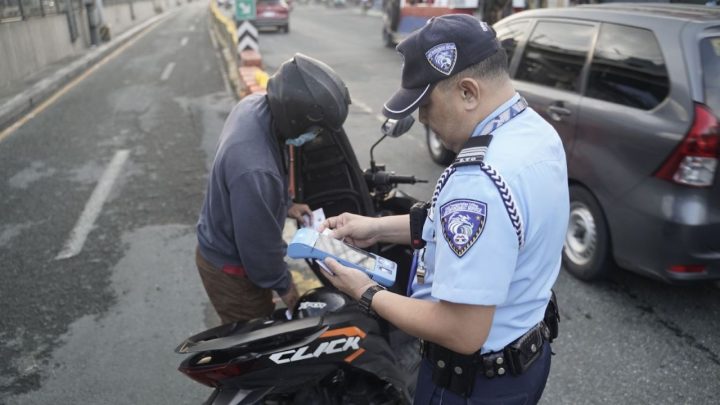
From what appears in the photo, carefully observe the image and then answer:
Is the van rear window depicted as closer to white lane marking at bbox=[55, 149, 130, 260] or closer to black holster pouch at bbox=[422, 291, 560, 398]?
black holster pouch at bbox=[422, 291, 560, 398]

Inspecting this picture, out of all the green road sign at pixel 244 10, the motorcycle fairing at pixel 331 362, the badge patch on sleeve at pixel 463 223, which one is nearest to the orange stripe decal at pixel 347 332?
the motorcycle fairing at pixel 331 362

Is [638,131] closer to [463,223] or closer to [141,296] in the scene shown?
[463,223]

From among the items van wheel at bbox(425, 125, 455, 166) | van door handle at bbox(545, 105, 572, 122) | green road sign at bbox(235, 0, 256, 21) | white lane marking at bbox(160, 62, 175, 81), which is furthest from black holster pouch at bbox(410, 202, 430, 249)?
white lane marking at bbox(160, 62, 175, 81)

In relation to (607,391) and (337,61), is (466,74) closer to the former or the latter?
(607,391)

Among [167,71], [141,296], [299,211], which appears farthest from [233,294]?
[167,71]

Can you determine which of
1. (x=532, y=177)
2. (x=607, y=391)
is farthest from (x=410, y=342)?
(x=532, y=177)

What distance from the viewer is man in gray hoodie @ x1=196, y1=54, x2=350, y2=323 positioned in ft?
6.61

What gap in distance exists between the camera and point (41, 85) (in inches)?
446

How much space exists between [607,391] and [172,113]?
27.3ft

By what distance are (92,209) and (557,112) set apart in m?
4.38

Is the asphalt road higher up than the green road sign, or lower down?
lower down

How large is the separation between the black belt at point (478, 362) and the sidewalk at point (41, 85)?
366 inches

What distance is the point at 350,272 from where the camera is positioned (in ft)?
5.39

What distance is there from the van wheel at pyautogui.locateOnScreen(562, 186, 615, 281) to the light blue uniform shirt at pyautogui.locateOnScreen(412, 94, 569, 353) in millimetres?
2449
